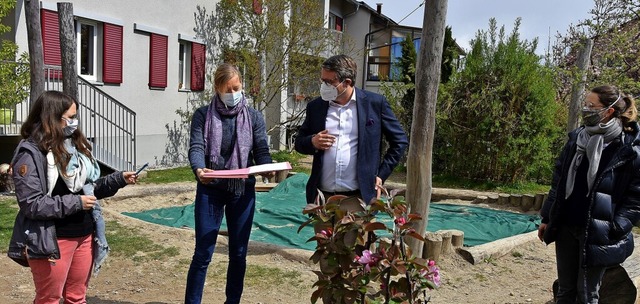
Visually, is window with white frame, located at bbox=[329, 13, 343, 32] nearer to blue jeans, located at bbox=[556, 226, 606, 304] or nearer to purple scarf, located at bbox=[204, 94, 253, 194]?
purple scarf, located at bbox=[204, 94, 253, 194]

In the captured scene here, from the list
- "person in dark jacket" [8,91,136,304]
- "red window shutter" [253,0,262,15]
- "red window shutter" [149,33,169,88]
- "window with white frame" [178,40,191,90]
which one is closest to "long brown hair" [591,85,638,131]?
"person in dark jacket" [8,91,136,304]

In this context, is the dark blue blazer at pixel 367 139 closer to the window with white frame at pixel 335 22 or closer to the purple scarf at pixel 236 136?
the purple scarf at pixel 236 136

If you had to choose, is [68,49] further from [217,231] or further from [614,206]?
[614,206]

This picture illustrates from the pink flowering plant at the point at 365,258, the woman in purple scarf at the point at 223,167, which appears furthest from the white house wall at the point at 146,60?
the pink flowering plant at the point at 365,258

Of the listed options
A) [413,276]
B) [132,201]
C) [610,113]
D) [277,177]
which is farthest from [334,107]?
[277,177]

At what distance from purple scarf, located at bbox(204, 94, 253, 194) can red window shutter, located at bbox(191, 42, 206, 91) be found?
12514 mm

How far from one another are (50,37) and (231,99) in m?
8.59

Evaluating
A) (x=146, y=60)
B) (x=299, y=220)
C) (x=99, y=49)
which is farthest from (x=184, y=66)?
Answer: (x=299, y=220)

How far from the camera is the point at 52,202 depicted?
3.09 m

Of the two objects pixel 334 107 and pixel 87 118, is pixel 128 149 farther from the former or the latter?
pixel 334 107

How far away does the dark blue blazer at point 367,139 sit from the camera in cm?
411

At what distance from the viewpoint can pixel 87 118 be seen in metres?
12.3

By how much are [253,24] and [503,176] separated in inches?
314

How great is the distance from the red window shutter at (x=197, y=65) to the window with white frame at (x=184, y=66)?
0.62ft
